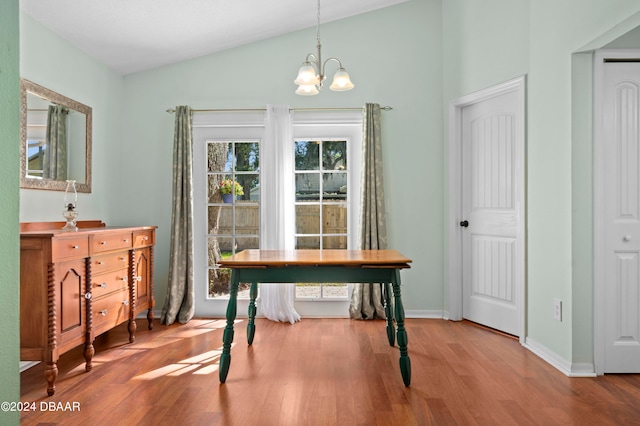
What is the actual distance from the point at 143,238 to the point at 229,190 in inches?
40.8

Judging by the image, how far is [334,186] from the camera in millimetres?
4609

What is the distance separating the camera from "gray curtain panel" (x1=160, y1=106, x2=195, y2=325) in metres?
4.30

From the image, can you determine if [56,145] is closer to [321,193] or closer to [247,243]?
[247,243]

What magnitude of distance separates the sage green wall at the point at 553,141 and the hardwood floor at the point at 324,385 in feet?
1.28

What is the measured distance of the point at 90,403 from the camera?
252 cm

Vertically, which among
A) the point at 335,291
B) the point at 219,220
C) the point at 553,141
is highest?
the point at 553,141

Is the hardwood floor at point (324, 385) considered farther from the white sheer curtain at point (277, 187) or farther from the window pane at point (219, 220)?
the window pane at point (219, 220)

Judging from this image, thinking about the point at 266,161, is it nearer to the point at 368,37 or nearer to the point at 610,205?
the point at 368,37

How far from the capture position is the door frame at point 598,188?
9.57 feet

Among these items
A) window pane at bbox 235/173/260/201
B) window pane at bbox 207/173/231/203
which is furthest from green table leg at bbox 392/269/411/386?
window pane at bbox 207/173/231/203

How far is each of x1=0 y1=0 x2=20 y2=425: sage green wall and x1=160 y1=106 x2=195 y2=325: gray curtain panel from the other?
10.3 feet

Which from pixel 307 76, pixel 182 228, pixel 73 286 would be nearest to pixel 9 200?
pixel 73 286

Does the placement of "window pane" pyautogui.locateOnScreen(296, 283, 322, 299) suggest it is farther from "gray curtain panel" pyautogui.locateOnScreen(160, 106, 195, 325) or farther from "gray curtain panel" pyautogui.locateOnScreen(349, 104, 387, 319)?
"gray curtain panel" pyautogui.locateOnScreen(160, 106, 195, 325)

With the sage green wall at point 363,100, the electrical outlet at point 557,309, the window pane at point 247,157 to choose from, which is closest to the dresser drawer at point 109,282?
the sage green wall at point 363,100
